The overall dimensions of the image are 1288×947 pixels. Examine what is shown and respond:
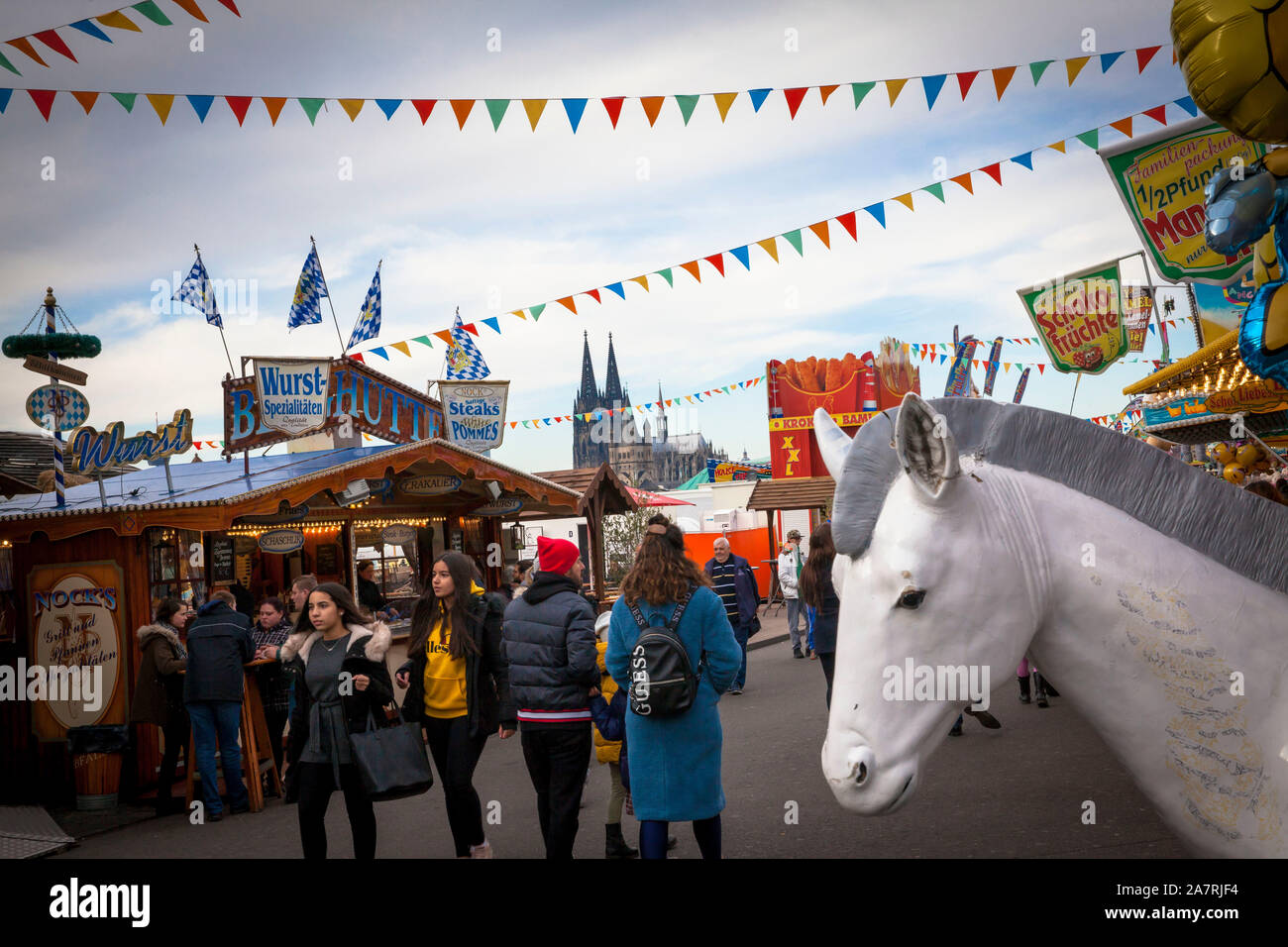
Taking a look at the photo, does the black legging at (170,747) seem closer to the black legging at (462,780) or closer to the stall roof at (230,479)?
the stall roof at (230,479)

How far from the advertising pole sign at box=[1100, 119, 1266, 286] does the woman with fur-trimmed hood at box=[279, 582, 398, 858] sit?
17.5ft

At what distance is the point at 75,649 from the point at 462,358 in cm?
684

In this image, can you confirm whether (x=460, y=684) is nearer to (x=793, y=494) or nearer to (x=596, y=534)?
(x=596, y=534)

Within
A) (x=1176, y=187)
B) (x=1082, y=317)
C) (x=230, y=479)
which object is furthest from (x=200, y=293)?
(x=1082, y=317)

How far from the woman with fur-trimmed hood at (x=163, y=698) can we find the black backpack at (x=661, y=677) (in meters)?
5.06

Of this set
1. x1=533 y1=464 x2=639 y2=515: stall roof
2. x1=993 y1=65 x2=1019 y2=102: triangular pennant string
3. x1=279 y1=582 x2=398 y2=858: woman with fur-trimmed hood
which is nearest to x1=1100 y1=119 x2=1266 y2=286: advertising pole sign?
x1=993 y1=65 x2=1019 y2=102: triangular pennant string

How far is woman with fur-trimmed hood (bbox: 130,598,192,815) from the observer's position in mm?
7527

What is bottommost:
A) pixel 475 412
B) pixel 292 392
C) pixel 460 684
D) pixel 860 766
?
pixel 460 684

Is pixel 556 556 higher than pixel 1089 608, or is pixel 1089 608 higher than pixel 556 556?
A: pixel 1089 608

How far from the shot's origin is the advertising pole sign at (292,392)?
1032 cm

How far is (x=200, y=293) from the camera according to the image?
407 inches

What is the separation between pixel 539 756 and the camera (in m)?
4.69

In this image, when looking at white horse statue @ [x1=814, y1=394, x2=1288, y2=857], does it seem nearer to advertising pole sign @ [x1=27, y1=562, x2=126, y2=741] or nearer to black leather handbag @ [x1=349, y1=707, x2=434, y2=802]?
black leather handbag @ [x1=349, y1=707, x2=434, y2=802]
